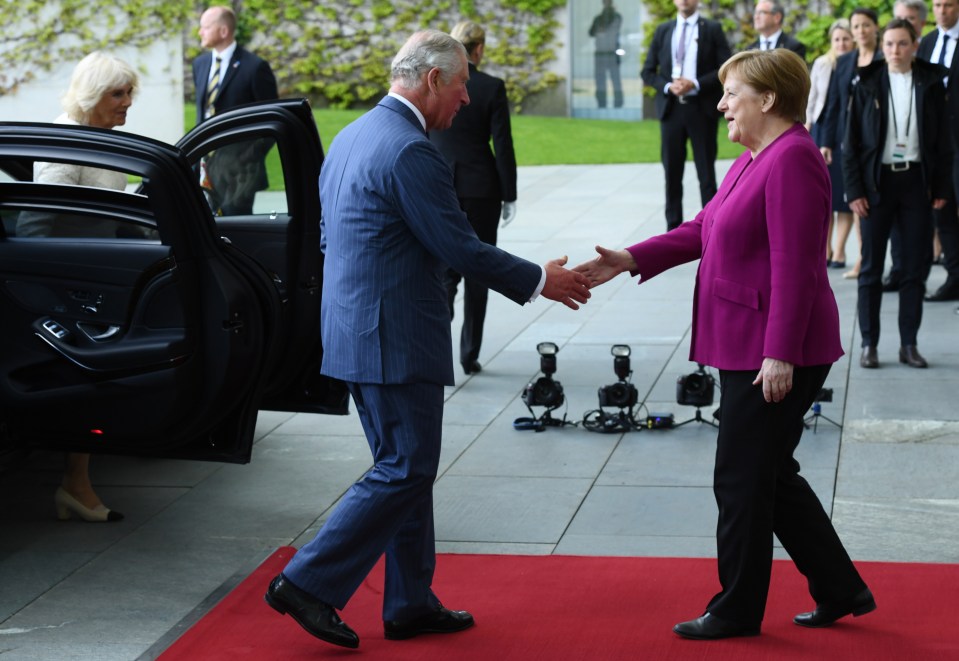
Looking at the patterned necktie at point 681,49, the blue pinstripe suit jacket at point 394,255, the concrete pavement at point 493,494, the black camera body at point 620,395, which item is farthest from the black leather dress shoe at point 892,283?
the blue pinstripe suit jacket at point 394,255

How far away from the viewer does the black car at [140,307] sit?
5.05m

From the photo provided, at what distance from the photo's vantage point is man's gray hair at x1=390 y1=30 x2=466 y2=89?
13.9ft

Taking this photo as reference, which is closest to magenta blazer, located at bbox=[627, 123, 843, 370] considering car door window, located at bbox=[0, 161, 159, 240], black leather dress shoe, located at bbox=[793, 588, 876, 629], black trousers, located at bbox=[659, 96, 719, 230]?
black leather dress shoe, located at bbox=[793, 588, 876, 629]

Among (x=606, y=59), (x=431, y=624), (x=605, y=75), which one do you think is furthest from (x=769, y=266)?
(x=606, y=59)

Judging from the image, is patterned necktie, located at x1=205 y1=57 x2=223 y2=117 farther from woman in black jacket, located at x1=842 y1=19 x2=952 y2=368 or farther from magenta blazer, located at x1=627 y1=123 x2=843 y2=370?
magenta blazer, located at x1=627 y1=123 x2=843 y2=370

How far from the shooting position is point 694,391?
22.7ft

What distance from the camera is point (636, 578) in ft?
16.4

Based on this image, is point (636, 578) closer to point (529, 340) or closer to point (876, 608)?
point (876, 608)

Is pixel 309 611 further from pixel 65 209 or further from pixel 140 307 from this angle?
pixel 65 209

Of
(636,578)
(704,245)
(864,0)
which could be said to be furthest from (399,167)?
(864,0)

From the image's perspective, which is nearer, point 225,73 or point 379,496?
point 379,496

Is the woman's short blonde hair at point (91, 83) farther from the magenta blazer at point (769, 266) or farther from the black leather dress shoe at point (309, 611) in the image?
the magenta blazer at point (769, 266)

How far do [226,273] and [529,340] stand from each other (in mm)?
4399

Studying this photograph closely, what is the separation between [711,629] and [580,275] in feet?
3.92
